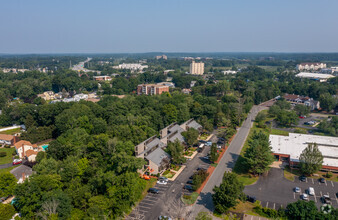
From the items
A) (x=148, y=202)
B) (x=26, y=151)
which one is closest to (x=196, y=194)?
(x=148, y=202)

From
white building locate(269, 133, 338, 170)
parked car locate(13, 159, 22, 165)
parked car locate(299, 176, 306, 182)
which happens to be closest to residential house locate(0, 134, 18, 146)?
parked car locate(13, 159, 22, 165)

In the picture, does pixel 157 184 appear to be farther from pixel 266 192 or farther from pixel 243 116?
pixel 243 116

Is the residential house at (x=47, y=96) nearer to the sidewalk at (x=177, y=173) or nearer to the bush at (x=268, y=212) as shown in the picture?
the sidewalk at (x=177, y=173)

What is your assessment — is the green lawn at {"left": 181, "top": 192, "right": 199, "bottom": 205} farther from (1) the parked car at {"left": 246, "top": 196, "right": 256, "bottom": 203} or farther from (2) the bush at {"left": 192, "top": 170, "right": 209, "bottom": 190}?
(1) the parked car at {"left": 246, "top": 196, "right": 256, "bottom": 203}

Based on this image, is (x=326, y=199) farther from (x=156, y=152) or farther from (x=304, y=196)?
(x=156, y=152)

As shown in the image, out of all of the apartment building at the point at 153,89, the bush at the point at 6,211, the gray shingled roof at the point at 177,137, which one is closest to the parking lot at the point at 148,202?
the gray shingled roof at the point at 177,137
